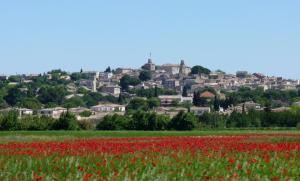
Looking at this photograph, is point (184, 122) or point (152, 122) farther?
point (152, 122)

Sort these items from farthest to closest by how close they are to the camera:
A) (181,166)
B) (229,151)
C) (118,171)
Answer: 1. (229,151)
2. (181,166)
3. (118,171)

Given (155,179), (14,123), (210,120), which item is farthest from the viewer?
(210,120)

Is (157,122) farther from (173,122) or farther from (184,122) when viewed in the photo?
(184,122)

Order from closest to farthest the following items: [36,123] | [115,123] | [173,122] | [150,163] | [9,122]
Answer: [150,163] < [9,122] < [36,123] < [173,122] < [115,123]

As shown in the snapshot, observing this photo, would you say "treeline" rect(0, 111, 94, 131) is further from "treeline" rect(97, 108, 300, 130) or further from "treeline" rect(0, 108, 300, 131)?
"treeline" rect(97, 108, 300, 130)

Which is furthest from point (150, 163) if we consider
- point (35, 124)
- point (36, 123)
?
point (36, 123)

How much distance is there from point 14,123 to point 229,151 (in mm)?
71023

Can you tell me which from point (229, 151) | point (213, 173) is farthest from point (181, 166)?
point (229, 151)

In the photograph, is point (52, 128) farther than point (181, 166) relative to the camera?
Yes

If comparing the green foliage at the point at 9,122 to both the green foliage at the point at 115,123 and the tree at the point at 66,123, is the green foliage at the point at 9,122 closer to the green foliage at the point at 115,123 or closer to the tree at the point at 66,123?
the tree at the point at 66,123

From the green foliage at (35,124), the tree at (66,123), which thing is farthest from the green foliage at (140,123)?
the green foliage at (35,124)

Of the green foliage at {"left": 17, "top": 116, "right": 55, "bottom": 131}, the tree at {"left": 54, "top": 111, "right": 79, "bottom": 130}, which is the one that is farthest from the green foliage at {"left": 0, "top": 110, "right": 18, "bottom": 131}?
the tree at {"left": 54, "top": 111, "right": 79, "bottom": 130}

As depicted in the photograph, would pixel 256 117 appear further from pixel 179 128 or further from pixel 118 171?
pixel 118 171

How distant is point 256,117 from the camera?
131 metres
